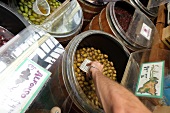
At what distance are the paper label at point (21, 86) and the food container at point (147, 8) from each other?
2237mm

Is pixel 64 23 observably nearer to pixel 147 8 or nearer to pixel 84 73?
pixel 84 73

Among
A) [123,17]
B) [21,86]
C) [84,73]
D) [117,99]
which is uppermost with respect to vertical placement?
[123,17]

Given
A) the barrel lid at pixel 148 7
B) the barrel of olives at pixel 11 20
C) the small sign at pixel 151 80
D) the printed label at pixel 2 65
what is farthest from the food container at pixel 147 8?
the printed label at pixel 2 65

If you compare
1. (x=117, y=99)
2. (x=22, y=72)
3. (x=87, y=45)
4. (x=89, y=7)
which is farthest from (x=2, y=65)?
(x=89, y=7)

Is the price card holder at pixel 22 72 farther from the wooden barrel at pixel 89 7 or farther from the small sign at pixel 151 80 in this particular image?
the wooden barrel at pixel 89 7

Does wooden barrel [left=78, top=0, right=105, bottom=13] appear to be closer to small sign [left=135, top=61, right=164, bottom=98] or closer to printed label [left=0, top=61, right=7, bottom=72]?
small sign [left=135, top=61, right=164, bottom=98]

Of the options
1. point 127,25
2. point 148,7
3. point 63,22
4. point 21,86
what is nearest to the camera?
point 21,86

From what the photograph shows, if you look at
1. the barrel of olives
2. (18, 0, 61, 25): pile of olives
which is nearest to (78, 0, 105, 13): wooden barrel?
(18, 0, 61, 25): pile of olives

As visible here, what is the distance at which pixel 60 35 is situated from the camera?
7.72 feet

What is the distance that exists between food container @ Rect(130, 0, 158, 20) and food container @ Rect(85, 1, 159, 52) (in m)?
0.16

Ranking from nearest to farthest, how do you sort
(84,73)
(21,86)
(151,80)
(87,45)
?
(21,86) → (151,80) → (84,73) → (87,45)

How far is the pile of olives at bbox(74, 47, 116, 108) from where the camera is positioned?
7.10 feet

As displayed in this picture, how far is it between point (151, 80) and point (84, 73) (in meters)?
0.63

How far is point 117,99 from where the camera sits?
4.20 feet
